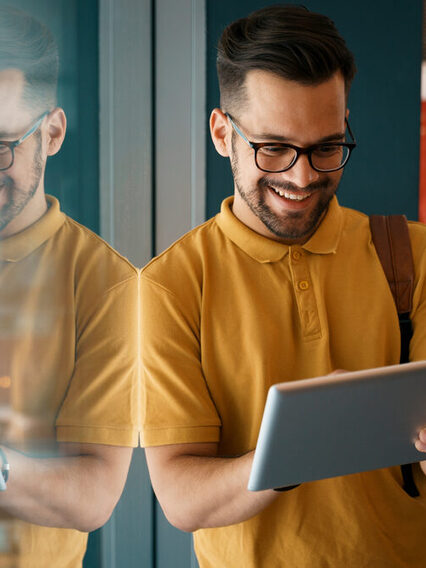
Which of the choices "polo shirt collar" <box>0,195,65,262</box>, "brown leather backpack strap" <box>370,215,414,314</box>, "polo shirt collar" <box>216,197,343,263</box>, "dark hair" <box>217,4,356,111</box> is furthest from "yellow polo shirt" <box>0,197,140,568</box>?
"brown leather backpack strap" <box>370,215,414,314</box>

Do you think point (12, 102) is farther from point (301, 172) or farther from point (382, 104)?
point (382, 104)

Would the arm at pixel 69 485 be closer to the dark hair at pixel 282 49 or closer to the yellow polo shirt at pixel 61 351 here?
A: the yellow polo shirt at pixel 61 351

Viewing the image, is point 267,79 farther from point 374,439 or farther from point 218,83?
point 374,439

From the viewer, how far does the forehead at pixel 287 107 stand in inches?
56.3

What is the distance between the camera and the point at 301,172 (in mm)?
1459

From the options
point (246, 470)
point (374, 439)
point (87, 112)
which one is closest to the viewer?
point (374, 439)

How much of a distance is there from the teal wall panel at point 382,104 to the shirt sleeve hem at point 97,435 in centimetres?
55

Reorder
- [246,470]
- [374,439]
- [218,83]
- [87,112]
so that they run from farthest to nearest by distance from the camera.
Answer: [218,83]
[87,112]
[246,470]
[374,439]

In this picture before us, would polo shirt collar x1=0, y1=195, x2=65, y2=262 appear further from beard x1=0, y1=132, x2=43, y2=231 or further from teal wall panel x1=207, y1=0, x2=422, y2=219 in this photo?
teal wall panel x1=207, y1=0, x2=422, y2=219

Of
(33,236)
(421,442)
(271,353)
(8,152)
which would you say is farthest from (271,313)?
(8,152)

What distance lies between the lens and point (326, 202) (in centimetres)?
155

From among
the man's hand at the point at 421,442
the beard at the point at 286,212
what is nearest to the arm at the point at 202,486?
the man's hand at the point at 421,442

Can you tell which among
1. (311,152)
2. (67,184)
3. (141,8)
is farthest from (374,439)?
(141,8)

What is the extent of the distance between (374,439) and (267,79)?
0.78m
